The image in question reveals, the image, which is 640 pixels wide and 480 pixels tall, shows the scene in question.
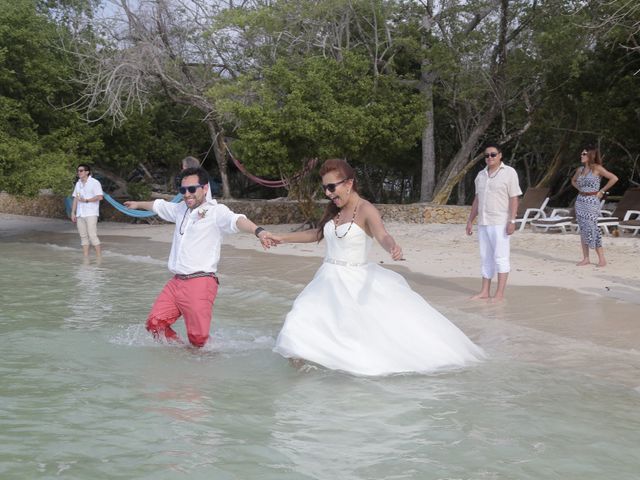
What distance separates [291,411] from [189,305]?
1.62 m

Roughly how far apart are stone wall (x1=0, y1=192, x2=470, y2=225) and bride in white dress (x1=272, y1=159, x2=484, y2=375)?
1452cm

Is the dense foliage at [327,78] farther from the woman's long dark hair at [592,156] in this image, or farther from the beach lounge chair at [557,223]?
the woman's long dark hair at [592,156]

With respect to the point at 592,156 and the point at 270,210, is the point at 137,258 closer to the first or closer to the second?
the point at 592,156

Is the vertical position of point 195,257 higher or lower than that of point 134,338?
higher

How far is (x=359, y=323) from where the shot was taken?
19.1 ft

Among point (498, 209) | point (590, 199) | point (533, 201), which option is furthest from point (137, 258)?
point (533, 201)

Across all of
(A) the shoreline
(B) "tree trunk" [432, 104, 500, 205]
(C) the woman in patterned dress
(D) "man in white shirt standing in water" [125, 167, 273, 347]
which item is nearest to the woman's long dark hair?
(C) the woman in patterned dress

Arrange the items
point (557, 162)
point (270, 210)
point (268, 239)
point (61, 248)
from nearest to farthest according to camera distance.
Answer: point (268, 239), point (61, 248), point (557, 162), point (270, 210)

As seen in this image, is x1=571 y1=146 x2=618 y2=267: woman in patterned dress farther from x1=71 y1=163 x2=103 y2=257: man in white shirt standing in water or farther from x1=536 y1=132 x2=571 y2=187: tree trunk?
x1=536 y1=132 x2=571 y2=187: tree trunk

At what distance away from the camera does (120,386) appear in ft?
19.5

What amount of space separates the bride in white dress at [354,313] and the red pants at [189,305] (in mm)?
919

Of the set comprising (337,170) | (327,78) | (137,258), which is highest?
(327,78)

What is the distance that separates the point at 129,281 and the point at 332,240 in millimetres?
7014

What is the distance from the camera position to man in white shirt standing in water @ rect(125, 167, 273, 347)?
6.43m
